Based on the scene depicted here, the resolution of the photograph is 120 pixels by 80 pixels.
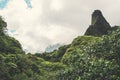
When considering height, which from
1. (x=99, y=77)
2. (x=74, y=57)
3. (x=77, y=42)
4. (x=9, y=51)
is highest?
(x=77, y=42)

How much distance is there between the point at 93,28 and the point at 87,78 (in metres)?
138

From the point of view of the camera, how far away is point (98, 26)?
164375 mm

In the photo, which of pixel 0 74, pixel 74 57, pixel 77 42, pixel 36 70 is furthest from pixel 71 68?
pixel 77 42

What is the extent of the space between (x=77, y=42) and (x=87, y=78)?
10846 cm

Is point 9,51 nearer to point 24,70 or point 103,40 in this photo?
point 24,70

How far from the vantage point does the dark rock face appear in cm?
15988

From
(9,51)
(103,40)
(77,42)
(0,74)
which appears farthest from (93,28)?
(103,40)

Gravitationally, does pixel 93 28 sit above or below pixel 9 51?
above

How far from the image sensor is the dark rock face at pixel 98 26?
159875mm

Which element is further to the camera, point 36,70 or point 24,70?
point 36,70

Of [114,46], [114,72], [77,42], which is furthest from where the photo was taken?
[77,42]

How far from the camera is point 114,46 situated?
25.6m

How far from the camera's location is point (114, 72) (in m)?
23.3

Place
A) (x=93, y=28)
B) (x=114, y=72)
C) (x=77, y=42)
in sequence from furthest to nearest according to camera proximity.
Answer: (x=93, y=28) → (x=77, y=42) → (x=114, y=72)
